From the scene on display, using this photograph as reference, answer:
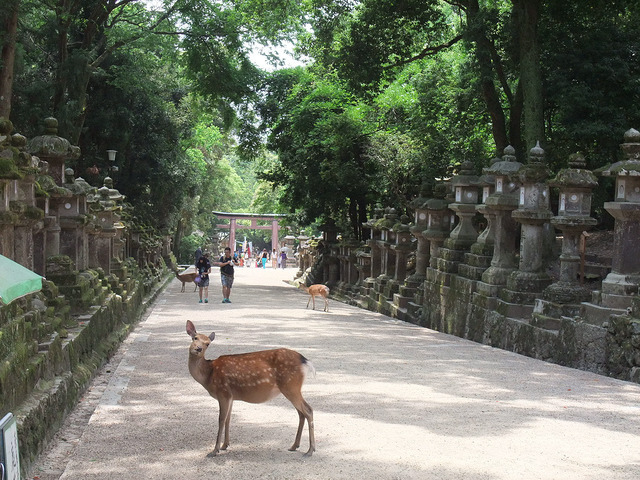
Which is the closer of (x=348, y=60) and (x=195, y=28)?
(x=348, y=60)

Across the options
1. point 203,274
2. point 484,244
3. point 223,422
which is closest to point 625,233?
point 484,244

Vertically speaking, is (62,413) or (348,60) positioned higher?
(348,60)

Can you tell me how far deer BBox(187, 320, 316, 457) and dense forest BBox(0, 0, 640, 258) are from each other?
1132cm

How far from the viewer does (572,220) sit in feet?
34.7

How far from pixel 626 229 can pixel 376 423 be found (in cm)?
471

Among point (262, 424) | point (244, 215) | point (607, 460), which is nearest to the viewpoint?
point (607, 460)

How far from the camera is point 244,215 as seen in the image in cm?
6312

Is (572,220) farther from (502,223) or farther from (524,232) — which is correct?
(502,223)

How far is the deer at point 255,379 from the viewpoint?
5.49 metres

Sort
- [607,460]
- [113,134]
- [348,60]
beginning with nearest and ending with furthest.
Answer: [607,460] < [348,60] < [113,134]

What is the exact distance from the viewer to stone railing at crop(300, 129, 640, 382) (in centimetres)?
940

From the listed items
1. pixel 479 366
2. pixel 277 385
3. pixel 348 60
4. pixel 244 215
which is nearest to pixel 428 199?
pixel 348 60

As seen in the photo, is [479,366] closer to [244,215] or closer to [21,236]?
[21,236]

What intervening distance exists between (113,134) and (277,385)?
74.4ft
